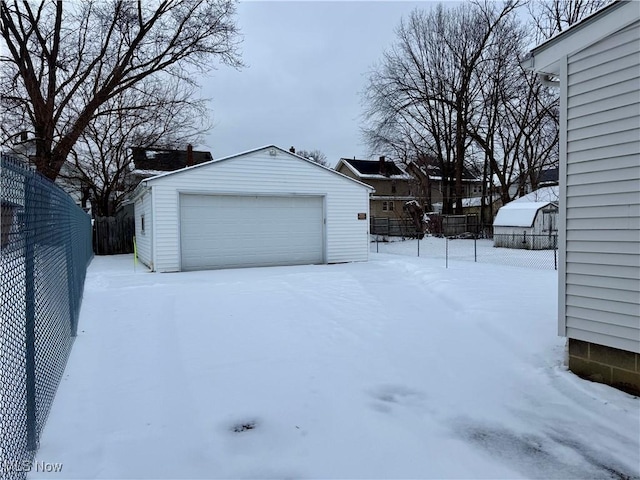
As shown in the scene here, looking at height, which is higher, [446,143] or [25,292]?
[446,143]

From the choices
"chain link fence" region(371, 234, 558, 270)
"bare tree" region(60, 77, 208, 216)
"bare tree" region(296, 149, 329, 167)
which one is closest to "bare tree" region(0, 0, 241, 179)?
"bare tree" region(60, 77, 208, 216)

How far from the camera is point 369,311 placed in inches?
260

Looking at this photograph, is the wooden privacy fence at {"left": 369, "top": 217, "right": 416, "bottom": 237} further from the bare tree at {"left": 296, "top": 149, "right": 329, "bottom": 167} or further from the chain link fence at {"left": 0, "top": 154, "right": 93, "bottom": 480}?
the bare tree at {"left": 296, "top": 149, "right": 329, "bottom": 167}

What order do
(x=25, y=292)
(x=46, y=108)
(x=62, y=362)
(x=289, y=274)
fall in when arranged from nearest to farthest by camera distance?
(x=25, y=292) < (x=62, y=362) < (x=289, y=274) < (x=46, y=108)

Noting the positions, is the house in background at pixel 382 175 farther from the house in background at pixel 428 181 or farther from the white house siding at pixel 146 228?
the white house siding at pixel 146 228

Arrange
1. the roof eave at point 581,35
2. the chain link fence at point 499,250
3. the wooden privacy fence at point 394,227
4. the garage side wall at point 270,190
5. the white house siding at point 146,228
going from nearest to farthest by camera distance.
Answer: the roof eave at point 581,35 → the garage side wall at point 270,190 → the white house siding at point 146,228 → the chain link fence at point 499,250 → the wooden privacy fence at point 394,227

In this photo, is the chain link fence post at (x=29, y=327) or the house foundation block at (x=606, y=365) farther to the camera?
the house foundation block at (x=606, y=365)

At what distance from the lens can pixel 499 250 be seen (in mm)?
18203

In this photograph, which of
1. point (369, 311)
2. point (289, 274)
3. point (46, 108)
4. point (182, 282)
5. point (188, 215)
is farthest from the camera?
point (46, 108)

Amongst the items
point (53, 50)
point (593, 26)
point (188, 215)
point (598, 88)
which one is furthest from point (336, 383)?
point (53, 50)

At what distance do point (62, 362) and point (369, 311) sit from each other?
409 cm

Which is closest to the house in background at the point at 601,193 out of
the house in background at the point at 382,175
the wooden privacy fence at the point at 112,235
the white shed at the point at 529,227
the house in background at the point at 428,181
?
the white shed at the point at 529,227

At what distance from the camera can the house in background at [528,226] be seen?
59.6 feet

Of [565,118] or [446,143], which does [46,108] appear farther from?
[446,143]
